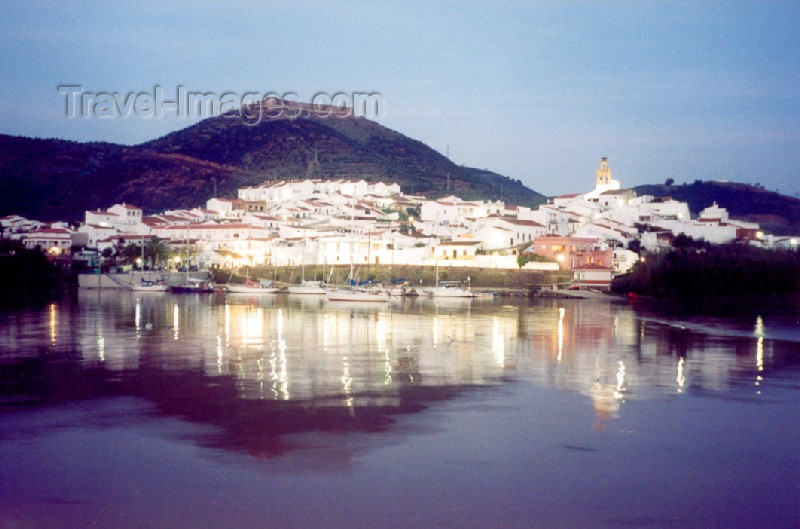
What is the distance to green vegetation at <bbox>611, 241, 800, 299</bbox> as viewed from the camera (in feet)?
154

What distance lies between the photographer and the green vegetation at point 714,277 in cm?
4703

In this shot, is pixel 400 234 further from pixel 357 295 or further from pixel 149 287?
pixel 149 287

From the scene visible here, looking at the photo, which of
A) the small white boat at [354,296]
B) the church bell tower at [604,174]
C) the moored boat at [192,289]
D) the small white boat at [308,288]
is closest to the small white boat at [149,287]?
the moored boat at [192,289]

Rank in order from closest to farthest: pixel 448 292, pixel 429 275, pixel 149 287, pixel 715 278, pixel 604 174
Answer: pixel 715 278
pixel 448 292
pixel 149 287
pixel 429 275
pixel 604 174

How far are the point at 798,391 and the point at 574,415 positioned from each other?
5721mm

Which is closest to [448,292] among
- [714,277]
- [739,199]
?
[714,277]

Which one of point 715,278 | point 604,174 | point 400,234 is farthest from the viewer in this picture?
point 604,174

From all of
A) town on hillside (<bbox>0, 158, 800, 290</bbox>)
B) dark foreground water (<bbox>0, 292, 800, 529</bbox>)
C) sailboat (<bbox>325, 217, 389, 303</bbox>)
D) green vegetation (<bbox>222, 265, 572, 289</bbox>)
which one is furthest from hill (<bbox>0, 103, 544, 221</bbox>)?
dark foreground water (<bbox>0, 292, 800, 529</bbox>)

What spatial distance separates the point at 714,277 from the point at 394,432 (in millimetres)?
39096

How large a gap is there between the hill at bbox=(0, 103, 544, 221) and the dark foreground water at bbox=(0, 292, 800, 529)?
77711mm

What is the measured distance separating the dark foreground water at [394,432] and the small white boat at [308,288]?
2481 centimetres

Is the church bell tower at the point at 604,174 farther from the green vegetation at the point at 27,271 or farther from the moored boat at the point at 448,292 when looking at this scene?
the green vegetation at the point at 27,271

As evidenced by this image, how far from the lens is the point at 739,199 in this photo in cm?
10525

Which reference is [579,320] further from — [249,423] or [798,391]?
[249,423]
